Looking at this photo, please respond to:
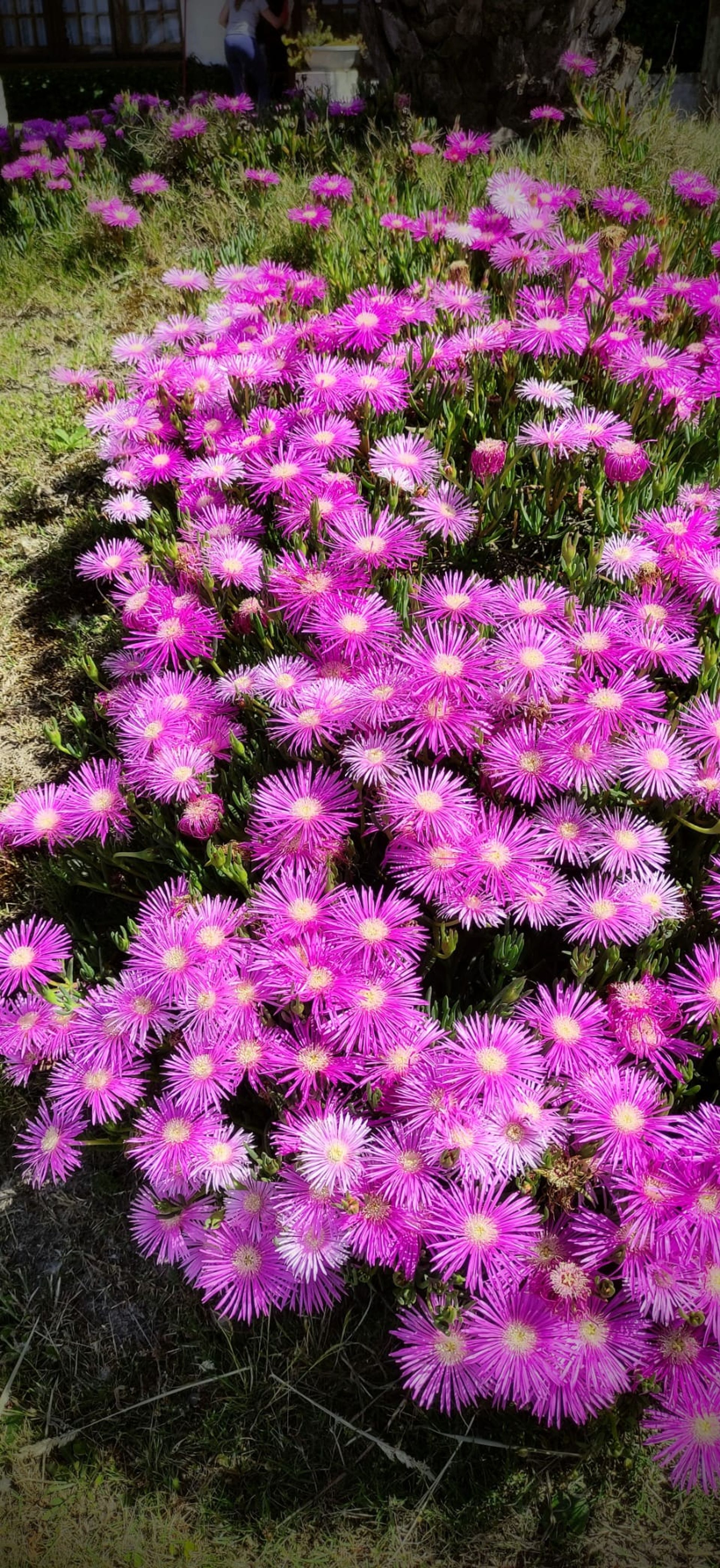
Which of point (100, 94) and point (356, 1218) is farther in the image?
point (100, 94)

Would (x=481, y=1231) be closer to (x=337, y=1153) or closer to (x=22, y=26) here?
(x=337, y=1153)

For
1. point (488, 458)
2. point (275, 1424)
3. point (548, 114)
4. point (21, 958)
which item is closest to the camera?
point (275, 1424)

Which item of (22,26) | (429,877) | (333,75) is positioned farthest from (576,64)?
(22,26)

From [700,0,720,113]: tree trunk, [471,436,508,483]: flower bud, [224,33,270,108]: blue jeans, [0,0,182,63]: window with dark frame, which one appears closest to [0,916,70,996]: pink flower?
[471,436,508,483]: flower bud

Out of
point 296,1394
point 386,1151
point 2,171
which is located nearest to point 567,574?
point 386,1151

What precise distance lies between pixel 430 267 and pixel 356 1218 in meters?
2.57

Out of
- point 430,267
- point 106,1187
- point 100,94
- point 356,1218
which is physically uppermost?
point 100,94

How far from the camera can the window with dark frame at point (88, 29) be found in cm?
1377

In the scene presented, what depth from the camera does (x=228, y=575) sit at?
1889 millimetres

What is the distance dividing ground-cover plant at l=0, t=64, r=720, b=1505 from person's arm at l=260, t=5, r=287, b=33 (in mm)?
6253

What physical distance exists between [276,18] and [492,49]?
10.8 ft

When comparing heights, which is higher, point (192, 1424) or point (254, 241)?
point (254, 241)

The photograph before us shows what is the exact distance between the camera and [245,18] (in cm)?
662

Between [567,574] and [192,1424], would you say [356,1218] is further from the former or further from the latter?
[567,574]
